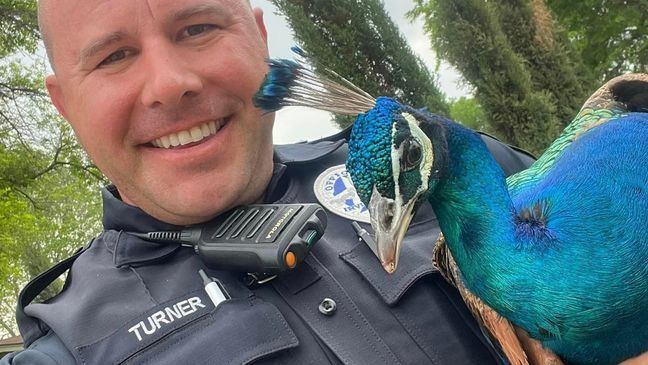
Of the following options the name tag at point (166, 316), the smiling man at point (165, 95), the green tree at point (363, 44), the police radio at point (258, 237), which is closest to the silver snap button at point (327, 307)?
the police radio at point (258, 237)

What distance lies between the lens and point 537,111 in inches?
227

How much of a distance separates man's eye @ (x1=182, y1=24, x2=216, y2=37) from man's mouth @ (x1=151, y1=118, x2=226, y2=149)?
0.82 feet

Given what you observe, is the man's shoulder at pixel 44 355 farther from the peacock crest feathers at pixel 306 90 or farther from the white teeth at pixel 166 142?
the peacock crest feathers at pixel 306 90

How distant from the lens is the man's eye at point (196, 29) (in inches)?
67.3

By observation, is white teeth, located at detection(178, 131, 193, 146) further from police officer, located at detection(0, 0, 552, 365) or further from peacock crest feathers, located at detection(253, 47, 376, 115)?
peacock crest feathers, located at detection(253, 47, 376, 115)

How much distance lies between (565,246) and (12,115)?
35.6ft

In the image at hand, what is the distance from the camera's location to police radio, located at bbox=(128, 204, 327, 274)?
60.6 inches

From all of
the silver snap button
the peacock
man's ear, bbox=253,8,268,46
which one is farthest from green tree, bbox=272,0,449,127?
the peacock

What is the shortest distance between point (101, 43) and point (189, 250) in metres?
0.61

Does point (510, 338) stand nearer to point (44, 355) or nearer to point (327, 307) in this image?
point (327, 307)

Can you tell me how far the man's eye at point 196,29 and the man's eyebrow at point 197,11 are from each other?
36mm

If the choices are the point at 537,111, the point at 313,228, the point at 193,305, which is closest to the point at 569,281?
the point at 313,228

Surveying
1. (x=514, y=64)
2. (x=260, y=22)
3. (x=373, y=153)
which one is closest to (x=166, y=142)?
(x=260, y=22)

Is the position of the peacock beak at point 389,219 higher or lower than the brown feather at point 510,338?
higher
